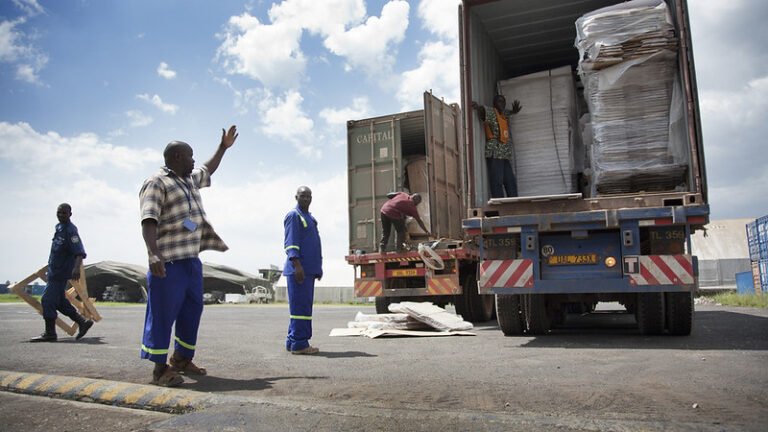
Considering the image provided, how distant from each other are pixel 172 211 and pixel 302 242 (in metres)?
1.88

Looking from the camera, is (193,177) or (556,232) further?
(556,232)

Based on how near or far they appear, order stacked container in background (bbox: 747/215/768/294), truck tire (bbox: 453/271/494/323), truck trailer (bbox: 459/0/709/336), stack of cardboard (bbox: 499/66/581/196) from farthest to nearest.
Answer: stacked container in background (bbox: 747/215/768/294), truck tire (bbox: 453/271/494/323), stack of cardboard (bbox: 499/66/581/196), truck trailer (bbox: 459/0/709/336)

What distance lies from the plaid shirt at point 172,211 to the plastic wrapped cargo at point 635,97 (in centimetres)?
451

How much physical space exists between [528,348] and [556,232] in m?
1.39

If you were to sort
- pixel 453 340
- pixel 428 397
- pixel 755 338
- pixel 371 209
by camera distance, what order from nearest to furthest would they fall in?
pixel 428 397 → pixel 755 338 → pixel 453 340 → pixel 371 209

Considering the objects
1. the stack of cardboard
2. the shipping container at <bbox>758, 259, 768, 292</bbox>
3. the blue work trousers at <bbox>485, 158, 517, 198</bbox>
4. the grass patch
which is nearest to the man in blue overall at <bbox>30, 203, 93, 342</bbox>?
the blue work trousers at <bbox>485, 158, 517, 198</bbox>

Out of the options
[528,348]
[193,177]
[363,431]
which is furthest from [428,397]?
[528,348]

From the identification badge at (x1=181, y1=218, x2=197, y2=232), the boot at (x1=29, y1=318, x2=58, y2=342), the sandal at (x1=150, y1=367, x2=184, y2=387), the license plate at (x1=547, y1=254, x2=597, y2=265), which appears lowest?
the sandal at (x1=150, y1=367, x2=184, y2=387)

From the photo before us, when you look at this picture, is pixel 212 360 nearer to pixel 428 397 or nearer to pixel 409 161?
pixel 428 397

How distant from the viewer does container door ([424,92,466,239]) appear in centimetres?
1092

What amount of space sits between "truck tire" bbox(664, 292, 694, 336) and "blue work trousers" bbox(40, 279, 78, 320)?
7253mm

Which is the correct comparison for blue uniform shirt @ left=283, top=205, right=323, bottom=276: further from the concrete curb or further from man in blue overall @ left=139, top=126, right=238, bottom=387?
the concrete curb

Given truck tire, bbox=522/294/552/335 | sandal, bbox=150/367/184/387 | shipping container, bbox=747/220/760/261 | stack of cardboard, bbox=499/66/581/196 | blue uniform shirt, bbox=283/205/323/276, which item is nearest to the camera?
sandal, bbox=150/367/184/387

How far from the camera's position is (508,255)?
6.55 m
